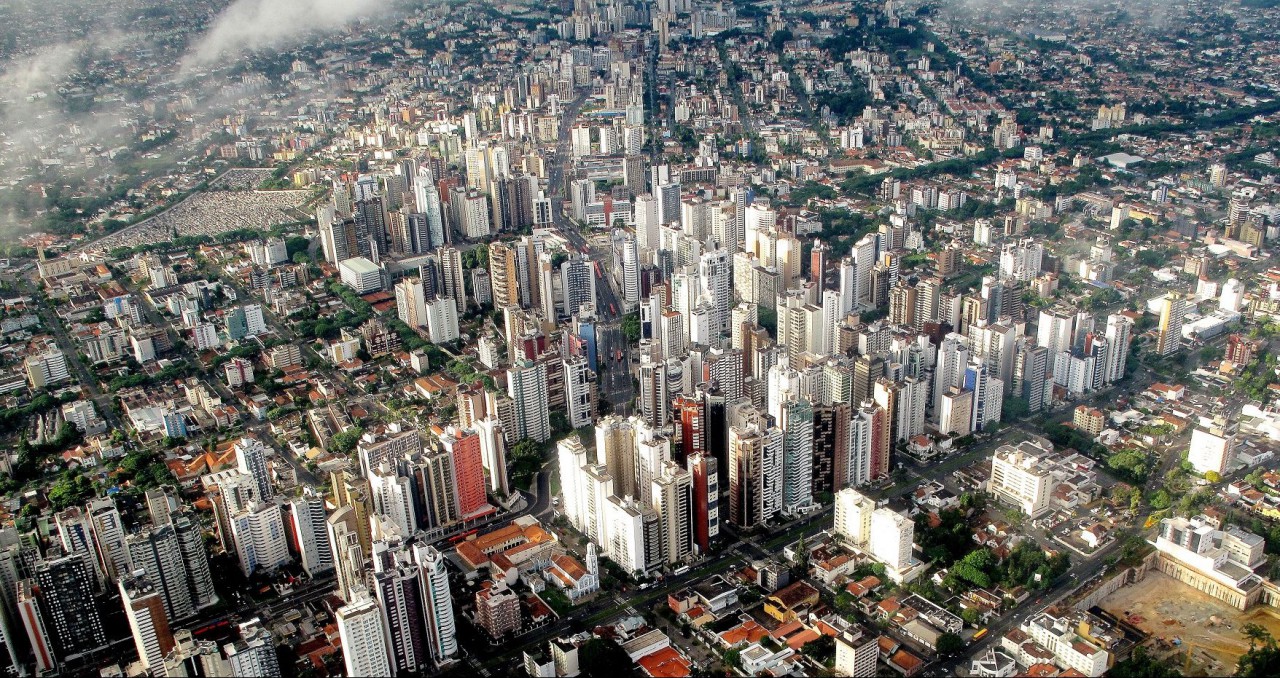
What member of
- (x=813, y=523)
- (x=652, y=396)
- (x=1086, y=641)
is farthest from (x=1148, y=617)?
(x=652, y=396)

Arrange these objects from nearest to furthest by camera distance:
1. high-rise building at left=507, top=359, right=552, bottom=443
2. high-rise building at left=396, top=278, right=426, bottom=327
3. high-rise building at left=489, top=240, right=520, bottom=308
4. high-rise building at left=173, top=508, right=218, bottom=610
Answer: high-rise building at left=173, top=508, right=218, bottom=610 → high-rise building at left=507, top=359, right=552, bottom=443 → high-rise building at left=396, top=278, right=426, bottom=327 → high-rise building at left=489, top=240, right=520, bottom=308

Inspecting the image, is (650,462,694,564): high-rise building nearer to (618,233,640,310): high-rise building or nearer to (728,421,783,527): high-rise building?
(728,421,783,527): high-rise building

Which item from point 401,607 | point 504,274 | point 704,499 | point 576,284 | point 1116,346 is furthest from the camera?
point 576,284

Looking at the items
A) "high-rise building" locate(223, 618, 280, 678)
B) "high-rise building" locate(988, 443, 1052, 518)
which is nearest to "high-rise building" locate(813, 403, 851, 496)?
"high-rise building" locate(988, 443, 1052, 518)

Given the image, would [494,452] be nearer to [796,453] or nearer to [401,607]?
[401,607]

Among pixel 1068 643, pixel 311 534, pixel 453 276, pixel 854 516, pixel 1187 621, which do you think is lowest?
pixel 1187 621

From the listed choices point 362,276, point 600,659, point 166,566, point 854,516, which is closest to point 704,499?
point 854,516

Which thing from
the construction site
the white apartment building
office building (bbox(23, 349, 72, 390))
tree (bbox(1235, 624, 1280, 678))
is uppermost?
office building (bbox(23, 349, 72, 390))

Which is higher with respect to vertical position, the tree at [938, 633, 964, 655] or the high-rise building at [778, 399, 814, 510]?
the high-rise building at [778, 399, 814, 510]
